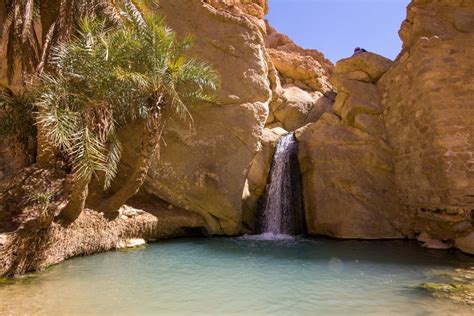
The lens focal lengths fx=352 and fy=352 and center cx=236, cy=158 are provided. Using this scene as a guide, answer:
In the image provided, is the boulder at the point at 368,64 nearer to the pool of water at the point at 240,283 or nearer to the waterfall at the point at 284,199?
the waterfall at the point at 284,199

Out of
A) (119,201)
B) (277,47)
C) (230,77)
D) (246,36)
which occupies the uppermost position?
(277,47)

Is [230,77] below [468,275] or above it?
above

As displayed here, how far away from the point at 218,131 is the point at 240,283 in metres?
7.40

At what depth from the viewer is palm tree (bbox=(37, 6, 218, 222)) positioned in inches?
300

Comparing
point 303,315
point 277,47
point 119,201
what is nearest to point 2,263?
point 119,201

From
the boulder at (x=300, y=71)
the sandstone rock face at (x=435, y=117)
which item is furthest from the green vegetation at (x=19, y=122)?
the boulder at (x=300, y=71)

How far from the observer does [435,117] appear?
11.0m

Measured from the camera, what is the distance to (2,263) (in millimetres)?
6824

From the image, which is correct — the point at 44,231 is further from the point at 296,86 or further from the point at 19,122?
the point at 296,86

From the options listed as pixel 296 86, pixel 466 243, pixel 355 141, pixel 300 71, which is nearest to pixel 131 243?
pixel 355 141

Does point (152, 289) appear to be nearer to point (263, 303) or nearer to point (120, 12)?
point (263, 303)

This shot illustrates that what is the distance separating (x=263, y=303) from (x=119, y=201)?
615 cm

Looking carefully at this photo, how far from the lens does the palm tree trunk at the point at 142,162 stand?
9.82m

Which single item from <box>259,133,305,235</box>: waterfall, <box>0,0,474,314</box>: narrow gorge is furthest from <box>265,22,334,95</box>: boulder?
<box>259,133,305,235</box>: waterfall
